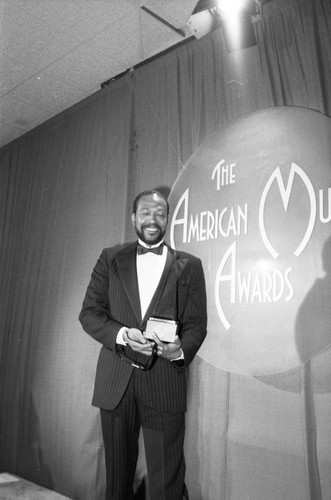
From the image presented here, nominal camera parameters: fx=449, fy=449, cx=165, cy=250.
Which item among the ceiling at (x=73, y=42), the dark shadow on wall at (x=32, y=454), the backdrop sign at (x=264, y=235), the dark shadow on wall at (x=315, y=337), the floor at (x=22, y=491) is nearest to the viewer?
the dark shadow on wall at (x=315, y=337)

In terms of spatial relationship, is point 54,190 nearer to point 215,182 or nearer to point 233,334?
point 215,182

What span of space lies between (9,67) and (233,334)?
8.46 ft

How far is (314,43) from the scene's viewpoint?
2.36m

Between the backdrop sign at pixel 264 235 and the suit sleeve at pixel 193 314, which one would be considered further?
the backdrop sign at pixel 264 235

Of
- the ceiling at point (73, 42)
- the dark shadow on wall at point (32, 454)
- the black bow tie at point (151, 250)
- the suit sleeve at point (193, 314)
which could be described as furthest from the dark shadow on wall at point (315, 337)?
the dark shadow on wall at point (32, 454)

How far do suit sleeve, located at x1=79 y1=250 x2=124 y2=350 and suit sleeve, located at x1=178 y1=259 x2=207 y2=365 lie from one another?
0.98ft

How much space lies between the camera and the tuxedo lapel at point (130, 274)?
2049 mm

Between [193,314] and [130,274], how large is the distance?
1.15 feet

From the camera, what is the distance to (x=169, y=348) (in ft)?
6.11

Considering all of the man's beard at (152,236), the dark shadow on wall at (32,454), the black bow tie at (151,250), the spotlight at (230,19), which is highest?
the spotlight at (230,19)

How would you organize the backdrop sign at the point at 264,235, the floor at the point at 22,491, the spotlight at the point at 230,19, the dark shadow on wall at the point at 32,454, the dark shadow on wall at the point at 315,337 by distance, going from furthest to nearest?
the dark shadow on wall at the point at 32,454 → the floor at the point at 22,491 → the spotlight at the point at 230,19 → the backdrop sign at the point at 264,235 → the dark shadow on wall at the point at 315,337

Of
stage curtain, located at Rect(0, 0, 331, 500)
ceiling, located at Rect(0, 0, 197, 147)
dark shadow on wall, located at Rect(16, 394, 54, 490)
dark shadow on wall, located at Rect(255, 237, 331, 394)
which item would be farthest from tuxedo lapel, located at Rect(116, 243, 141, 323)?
dark shadow on wall, located at Rect(16, 394, 54, 490)

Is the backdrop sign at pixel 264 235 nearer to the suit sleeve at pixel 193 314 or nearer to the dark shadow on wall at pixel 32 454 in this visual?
the suit sleeve at pixel 193 314

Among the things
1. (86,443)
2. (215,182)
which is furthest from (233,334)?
(86,443)
